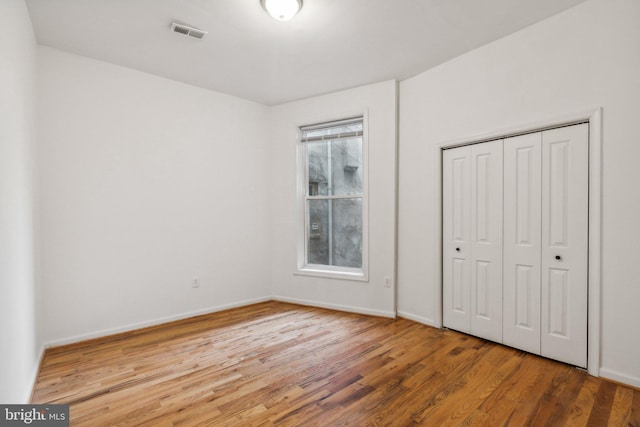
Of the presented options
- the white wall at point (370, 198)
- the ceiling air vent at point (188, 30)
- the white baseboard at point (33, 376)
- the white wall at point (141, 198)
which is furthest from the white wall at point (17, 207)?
the white wall at point (370, 198)

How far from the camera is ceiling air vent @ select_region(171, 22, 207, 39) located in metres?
2.71

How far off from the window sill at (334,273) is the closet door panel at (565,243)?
1882 millimetres

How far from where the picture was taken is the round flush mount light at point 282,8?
7.75 feet

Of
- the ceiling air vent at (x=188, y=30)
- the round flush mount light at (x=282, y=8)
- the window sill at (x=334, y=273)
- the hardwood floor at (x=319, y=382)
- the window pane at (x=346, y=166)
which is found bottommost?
the hardwood floor at (x=319, y=382)

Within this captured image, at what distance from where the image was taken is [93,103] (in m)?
3.25

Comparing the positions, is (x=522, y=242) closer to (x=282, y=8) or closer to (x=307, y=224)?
(x=307, y=224)

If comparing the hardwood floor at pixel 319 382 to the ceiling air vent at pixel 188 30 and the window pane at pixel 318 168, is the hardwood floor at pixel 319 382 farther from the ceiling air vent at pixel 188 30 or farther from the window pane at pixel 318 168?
the ceiling air vent at pixel 188 30

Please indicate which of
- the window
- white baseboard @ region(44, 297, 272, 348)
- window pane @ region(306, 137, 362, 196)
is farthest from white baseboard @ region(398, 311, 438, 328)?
white baseboard @ region(44, 297, 272, 348)

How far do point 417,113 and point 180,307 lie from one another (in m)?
3.55

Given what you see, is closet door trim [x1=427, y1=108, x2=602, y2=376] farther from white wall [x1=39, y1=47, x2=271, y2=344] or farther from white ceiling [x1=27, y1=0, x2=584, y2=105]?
white wall [x1=39, y1=47, x2=271, y2=344]

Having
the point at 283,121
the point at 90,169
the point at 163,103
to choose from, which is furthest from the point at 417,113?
the point at 90,169

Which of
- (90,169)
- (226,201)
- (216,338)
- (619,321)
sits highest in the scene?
(90,169)

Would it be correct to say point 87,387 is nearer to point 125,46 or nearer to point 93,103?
point 93,103

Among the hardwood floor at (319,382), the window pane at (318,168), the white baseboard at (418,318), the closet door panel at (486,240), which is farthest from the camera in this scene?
the window pane at (318,168)
